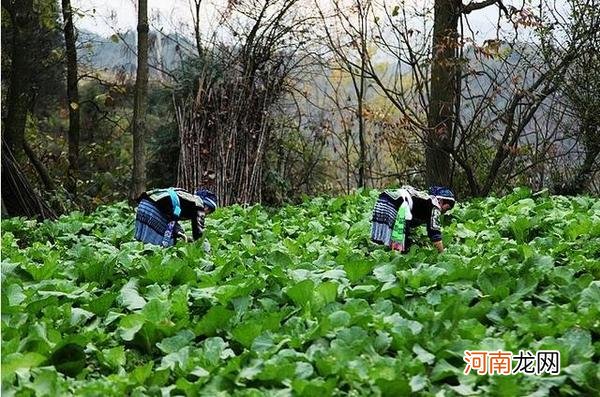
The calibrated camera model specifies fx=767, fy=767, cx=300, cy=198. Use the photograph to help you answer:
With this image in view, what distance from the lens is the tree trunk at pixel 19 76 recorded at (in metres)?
9.30

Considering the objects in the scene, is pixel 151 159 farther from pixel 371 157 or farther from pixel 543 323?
pixel 543 323

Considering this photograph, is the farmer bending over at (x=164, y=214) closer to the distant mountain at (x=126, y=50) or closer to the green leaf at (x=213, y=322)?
the green leaf at (x=213, y=322)

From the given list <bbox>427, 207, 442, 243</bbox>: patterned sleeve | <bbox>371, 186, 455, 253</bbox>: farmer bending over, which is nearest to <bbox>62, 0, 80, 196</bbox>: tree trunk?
<bbox>371, 186, 455, 253</bbox>: farmer bending over

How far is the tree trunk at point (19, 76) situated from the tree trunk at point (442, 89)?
5041 millimetres

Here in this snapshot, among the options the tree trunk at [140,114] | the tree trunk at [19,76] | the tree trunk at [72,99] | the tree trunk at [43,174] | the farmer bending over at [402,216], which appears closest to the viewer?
the farmer bending over at [402,216]

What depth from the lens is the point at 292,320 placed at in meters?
2.94

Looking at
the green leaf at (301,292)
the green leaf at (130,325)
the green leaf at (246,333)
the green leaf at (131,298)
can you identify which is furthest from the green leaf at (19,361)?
the green leaf at (301,292)

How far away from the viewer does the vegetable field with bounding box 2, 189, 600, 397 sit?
2.40m

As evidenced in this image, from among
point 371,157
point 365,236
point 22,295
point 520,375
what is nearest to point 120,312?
point 22,295

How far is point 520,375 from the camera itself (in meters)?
2.42

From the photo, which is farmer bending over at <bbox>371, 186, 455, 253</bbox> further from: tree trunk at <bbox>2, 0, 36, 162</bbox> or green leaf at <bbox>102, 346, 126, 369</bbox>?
tree trunk at <bbox>2, 0, 36, 162</bbox>

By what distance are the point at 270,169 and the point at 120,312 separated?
6.92 m

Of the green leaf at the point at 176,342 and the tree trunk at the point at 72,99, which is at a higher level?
the tree trunk at the point at 72,99

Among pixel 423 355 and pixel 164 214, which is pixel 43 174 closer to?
pixel 164 214
